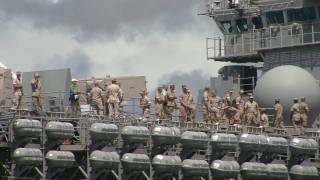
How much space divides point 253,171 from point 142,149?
5.78m

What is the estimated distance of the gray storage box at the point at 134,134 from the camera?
36250 mm

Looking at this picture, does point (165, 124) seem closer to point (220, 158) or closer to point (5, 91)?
point (220, 158)

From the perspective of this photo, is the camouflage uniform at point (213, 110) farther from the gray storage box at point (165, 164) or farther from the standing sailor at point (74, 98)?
the standing sailor at point (74, 98)

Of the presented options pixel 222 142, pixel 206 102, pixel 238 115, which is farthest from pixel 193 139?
pixel 238 115

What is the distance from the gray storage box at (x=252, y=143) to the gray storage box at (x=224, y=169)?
1124 mm

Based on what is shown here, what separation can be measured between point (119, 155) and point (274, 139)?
8347 mm

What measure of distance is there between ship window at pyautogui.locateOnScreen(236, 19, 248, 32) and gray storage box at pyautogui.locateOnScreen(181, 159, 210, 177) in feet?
56.1

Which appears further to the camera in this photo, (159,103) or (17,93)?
(159,103)

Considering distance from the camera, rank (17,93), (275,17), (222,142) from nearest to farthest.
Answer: (17,93) → (222,142) → (275,17)

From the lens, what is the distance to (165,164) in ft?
122

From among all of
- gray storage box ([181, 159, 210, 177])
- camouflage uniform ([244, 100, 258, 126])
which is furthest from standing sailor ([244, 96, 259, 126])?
gray storage box ([181, 159, 210, 177])

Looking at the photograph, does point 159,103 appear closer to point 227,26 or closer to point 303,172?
point 303,172

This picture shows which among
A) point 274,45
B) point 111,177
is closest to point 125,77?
point 111,177

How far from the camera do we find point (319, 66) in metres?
51.2
